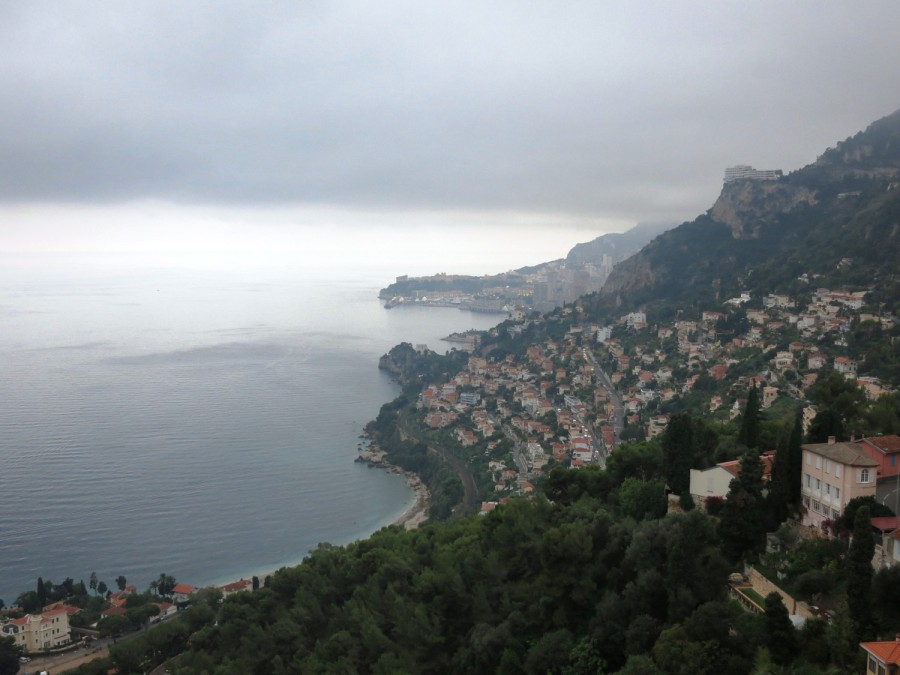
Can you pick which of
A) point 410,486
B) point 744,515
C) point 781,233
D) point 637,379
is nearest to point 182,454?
point 410,486

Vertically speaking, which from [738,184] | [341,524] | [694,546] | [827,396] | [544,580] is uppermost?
[738,184]

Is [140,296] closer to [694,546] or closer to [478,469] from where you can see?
[478,469]

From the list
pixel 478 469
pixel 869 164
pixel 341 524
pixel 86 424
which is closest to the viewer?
pixel 341 524

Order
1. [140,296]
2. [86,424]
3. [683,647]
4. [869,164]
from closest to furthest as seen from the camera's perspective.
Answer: [683,647], [86,424], [869,164], [140,296]

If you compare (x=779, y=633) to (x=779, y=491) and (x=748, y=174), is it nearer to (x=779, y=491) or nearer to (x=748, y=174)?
(x=779, y=491)

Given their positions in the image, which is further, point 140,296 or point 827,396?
point 140,296

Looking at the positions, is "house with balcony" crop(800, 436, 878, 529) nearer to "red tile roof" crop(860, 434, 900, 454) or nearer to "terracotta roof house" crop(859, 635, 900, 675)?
"red tile roof" crop(860, 434, 900, 454)

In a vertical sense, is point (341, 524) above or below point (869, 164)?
below

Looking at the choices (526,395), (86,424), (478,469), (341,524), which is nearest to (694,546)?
(341,524)
